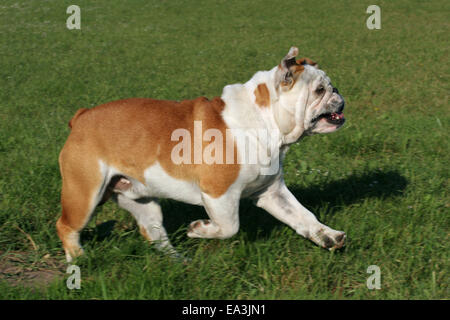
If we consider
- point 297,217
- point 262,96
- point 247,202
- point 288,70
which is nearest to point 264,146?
point 262,96

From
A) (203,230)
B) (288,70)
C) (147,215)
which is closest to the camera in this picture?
(288,70)

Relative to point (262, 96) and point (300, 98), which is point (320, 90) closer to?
point (300, 98)

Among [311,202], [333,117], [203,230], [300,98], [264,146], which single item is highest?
[300,98]

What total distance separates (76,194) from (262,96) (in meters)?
1.62

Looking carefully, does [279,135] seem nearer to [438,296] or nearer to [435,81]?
[438,296]

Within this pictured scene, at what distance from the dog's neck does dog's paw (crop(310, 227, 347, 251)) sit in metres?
0.75

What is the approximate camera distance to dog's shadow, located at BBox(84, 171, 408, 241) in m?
4.65

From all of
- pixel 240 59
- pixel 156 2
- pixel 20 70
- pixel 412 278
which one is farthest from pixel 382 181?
pixel 156 2

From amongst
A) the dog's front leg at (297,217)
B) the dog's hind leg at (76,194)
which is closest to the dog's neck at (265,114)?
the dog's front leg at (297,217)

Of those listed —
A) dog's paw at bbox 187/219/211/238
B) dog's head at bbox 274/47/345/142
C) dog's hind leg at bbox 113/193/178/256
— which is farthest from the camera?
dog's hind leg at bbox 113/193/178/256

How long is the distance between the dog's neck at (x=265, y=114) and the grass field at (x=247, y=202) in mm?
940

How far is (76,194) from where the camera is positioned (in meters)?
3.94

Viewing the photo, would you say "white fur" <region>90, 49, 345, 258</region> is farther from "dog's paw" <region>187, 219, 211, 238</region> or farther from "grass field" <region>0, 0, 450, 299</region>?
"grass field" <region>0, 0, 450, 299</region>

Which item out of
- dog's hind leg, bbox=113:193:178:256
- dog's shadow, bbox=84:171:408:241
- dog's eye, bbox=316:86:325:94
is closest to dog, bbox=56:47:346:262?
dog's eye, bbox=316:86:325:94
